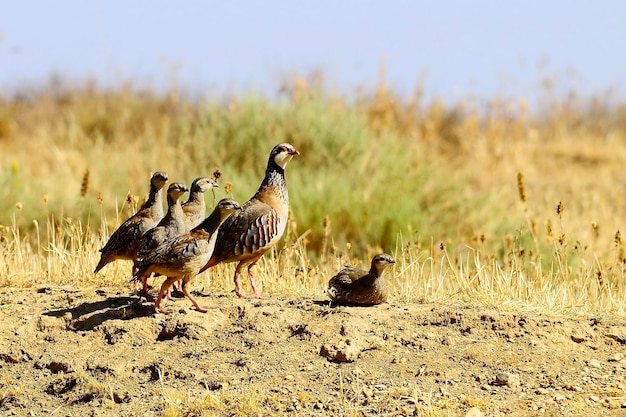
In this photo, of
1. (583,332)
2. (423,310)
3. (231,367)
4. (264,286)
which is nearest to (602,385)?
(583,332)

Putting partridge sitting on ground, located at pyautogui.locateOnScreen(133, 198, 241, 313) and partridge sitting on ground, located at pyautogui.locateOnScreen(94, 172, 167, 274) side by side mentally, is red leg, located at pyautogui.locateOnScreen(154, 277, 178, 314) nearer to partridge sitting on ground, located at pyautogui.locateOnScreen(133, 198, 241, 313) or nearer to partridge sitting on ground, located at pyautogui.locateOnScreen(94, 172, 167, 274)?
partridge sitting on ground, located at pyautogui.locateOnScreen(133, 198, 241, 313)

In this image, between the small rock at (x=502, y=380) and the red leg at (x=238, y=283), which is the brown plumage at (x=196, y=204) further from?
the small rock at (x=502, y=380)

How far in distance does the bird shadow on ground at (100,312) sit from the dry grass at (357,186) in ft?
3.00

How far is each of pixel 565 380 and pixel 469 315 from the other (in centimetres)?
97

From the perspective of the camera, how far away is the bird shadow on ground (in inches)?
299

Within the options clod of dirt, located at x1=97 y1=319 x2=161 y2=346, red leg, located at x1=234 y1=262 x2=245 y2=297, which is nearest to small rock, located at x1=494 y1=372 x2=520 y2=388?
red leg, located at x1=234 y1=262 x2=245 y2=297

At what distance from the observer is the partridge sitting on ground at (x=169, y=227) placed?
760 centimetres

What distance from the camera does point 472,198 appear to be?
55.9ft

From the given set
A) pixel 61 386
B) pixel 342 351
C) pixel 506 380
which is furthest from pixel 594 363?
pixel 61 386

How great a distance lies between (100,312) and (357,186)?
29.5 ft

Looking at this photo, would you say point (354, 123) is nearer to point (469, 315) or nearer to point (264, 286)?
point (264, 286)

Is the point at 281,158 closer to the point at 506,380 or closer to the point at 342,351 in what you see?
the point at 342,351

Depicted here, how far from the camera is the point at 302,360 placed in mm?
7027

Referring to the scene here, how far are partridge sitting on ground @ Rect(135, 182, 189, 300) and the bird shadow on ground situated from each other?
0.73ft
